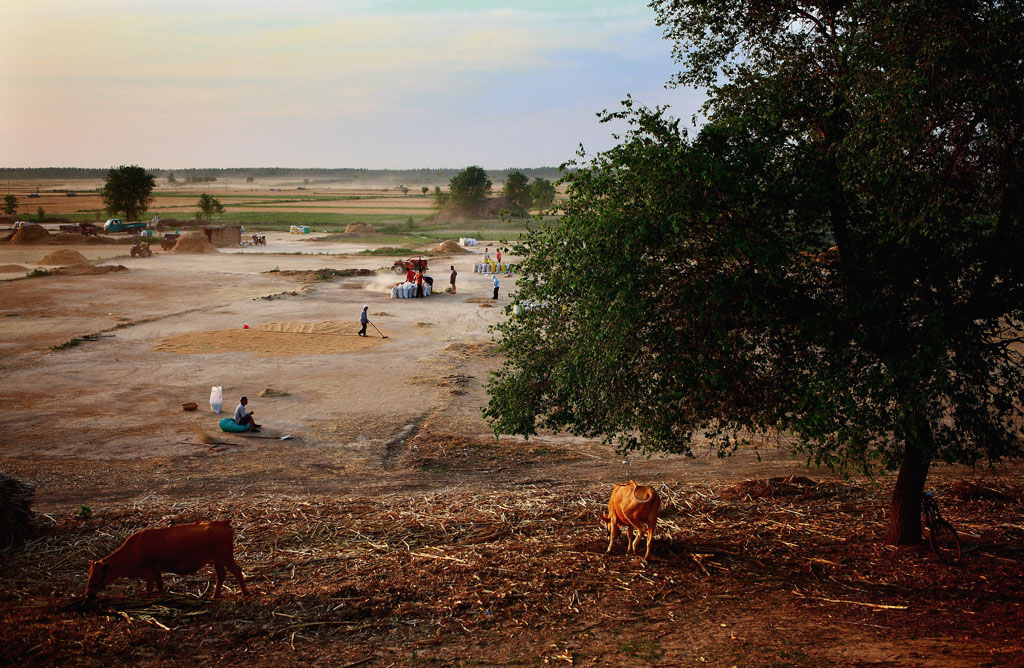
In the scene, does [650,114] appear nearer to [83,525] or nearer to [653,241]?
[653,241]

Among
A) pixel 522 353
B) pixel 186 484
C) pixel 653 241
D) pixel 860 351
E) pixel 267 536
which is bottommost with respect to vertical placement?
pixel 186 484

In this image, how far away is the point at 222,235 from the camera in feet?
246

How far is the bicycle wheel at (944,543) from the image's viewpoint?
8.19m

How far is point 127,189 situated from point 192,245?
1592 inches

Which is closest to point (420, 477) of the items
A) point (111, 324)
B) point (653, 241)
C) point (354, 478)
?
point (354, 478)

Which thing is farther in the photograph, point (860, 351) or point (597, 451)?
point (597, 451)

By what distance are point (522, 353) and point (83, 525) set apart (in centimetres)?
666

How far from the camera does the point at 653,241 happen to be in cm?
836

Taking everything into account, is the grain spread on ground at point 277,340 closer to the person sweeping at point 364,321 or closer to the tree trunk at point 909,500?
the person sweeping at point 364,321

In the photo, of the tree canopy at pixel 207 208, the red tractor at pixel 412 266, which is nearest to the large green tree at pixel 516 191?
the tree canopy at pixel 207 208

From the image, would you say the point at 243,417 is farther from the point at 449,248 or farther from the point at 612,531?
the point at 449,248

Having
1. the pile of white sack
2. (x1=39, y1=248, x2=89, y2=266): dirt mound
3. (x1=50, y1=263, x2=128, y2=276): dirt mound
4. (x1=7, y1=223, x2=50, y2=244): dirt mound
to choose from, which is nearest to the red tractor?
the pile of white sack

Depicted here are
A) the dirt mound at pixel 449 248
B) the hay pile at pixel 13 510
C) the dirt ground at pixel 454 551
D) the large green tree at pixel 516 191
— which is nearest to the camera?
the dirt ground at pixel 454 551

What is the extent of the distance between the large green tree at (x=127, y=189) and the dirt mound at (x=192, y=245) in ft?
118
